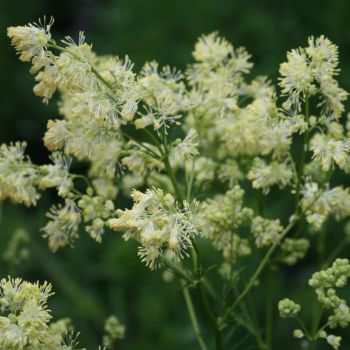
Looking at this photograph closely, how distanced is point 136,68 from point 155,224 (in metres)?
2.76

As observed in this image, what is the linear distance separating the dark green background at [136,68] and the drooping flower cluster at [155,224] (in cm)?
171

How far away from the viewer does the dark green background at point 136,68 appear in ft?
12.2

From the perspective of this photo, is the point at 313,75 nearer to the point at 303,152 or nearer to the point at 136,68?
the point at 303,152

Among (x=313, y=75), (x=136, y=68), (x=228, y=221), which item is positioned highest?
(x=136, y=68)

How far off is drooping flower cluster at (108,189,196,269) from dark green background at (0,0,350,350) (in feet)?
5.60

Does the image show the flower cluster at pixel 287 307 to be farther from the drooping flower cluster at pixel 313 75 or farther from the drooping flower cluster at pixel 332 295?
the drooping flower cluster at pixel 313 75

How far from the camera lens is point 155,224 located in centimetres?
168

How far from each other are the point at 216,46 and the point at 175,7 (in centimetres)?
250

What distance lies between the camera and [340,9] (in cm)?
434

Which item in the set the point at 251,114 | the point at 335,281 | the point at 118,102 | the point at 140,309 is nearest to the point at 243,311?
the point at 335,281

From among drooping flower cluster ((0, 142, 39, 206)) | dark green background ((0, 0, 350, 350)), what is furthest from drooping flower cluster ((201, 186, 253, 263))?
dark green background ((0, 0, 350, 350))

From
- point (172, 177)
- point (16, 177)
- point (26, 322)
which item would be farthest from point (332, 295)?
point (16, 177)

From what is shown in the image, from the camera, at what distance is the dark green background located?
371 cm

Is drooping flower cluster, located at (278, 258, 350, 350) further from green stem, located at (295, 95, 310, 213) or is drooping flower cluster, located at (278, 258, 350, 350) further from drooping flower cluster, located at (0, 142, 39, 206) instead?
drooping flower cluster, located at (0, 142, 39, 206)
